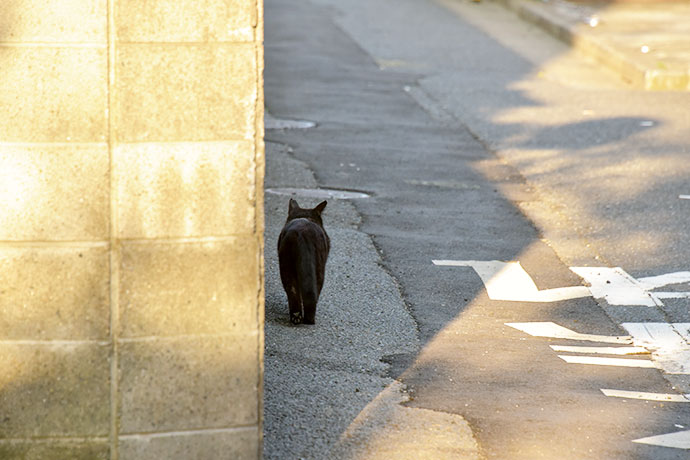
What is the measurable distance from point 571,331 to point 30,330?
12.4 ft

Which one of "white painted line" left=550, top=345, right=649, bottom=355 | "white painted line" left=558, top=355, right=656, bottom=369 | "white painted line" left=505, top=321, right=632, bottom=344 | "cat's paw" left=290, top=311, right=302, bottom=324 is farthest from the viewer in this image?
"white painted line" left=505, top=321, right=632, bottom=344

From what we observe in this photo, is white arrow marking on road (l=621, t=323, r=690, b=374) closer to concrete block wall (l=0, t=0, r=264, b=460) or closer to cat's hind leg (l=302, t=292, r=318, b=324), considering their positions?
cat's hind leg (l=302, t=292, r=318, b=324)

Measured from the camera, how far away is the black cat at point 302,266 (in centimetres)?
677

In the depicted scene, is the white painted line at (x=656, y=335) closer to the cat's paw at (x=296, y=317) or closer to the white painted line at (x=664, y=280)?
the white painted line at (x=664, y=280)

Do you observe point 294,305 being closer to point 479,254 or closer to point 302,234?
point 302,234

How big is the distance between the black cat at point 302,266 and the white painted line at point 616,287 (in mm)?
2044

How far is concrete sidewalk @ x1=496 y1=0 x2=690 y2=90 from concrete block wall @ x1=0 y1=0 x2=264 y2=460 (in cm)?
1413

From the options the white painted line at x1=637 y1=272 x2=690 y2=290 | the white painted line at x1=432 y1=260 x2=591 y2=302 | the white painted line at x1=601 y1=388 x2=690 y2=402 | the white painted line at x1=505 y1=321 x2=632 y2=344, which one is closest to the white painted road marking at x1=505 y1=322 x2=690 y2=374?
the white painted line at x1=505 y1=321 x2=632 y2=344

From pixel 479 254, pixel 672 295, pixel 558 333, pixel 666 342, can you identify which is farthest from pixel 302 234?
pixel 672 295

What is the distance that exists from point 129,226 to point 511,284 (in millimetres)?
4304

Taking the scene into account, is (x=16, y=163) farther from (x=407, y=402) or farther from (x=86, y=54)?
(x=407, y=402)

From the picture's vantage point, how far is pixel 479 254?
28.9 feet

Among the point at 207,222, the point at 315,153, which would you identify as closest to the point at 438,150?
the point at 315,153

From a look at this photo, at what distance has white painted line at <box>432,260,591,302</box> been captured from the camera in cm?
781
